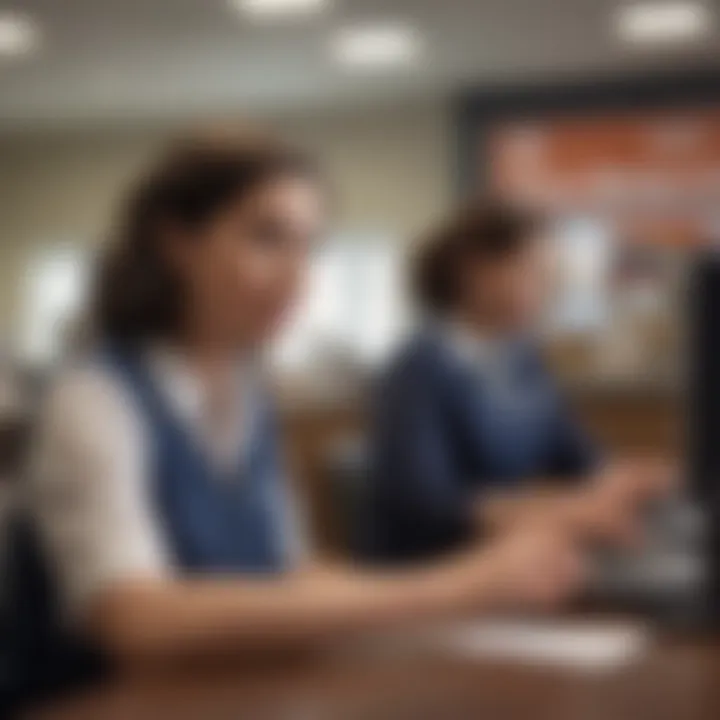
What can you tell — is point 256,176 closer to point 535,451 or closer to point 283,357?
point 283,357

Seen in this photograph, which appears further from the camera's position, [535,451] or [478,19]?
[535,451]

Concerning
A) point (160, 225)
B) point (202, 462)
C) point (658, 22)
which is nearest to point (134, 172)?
point (160, 225)

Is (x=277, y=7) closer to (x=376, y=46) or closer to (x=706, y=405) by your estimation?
(x=376, y=46)

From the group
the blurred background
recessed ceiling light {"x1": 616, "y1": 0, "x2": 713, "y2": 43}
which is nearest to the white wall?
the blurred background

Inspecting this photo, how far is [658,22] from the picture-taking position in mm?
752

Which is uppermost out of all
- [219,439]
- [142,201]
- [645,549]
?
[142,201]

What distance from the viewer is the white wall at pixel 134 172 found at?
0.72 m

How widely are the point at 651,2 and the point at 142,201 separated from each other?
29cm

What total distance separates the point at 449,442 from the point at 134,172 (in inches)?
9.8

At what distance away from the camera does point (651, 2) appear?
2.43ft

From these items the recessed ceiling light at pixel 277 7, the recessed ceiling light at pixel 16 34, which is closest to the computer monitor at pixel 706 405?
the recessed ceiling light at pixel 277 7

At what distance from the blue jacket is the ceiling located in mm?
147

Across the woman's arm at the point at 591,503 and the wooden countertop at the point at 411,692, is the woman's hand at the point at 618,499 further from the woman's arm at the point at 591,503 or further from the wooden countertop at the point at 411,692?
the wooden countertop at the point at 411,692

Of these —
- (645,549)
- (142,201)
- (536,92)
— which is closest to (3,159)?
(142,201)
